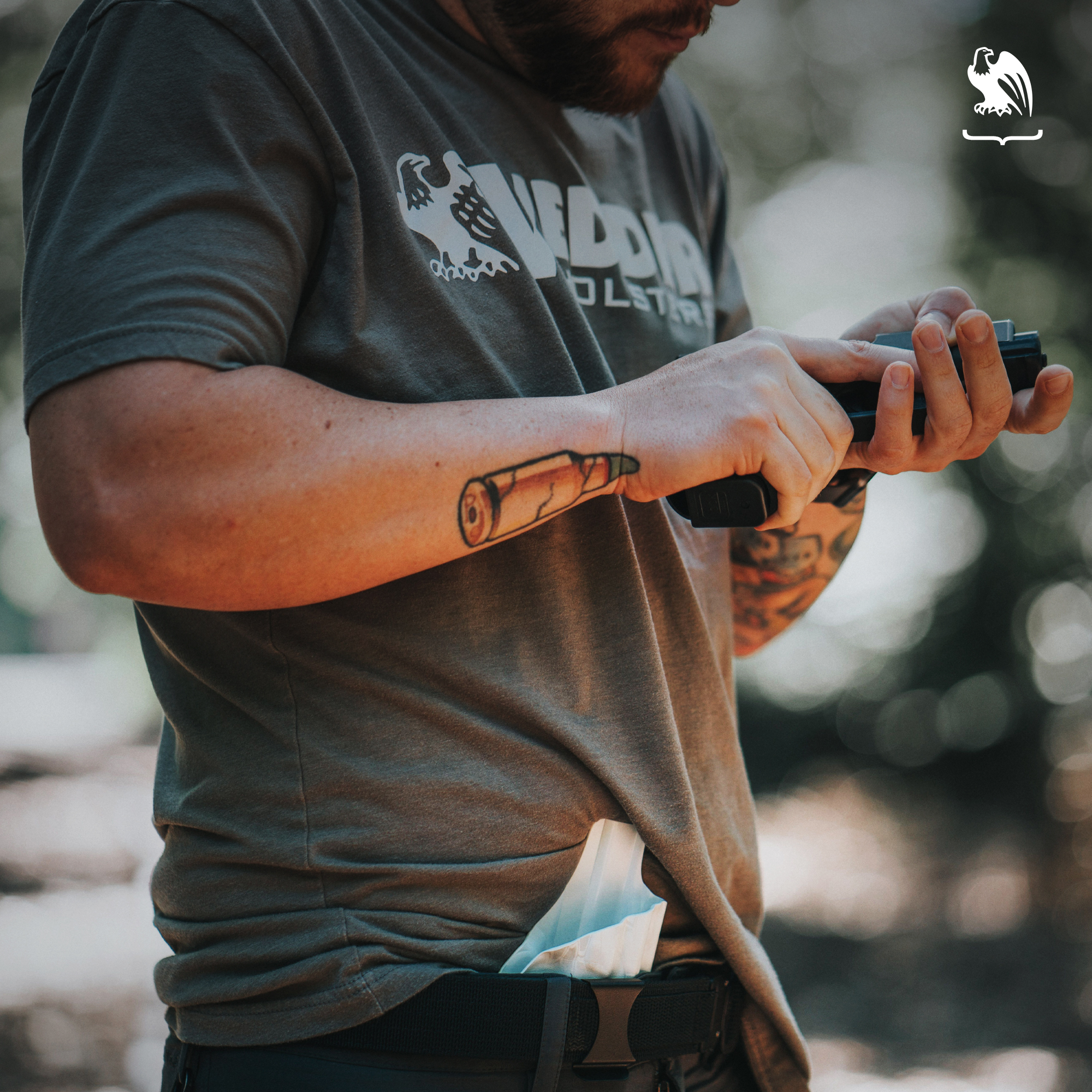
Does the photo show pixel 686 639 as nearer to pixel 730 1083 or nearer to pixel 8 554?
pixel 730 1083

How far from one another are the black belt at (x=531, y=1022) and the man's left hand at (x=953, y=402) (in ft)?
2.13

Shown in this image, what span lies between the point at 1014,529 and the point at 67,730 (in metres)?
5.92

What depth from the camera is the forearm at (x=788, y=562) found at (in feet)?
5.44

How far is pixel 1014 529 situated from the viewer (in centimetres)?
510

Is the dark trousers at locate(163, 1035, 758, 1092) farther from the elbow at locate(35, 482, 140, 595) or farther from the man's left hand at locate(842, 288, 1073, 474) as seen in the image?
the man's left hand at locate(842, 288, 1073, 474)

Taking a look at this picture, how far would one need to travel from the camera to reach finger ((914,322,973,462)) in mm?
1060

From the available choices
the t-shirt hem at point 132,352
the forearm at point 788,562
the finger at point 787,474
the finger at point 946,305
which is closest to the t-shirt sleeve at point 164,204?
the t-shirt hem at point 132,352

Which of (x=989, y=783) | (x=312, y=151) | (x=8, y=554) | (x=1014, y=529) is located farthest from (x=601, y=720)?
(x=8, y=554)

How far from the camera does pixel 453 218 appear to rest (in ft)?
3.78

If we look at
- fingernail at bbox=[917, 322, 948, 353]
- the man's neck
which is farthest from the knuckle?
the man's neck

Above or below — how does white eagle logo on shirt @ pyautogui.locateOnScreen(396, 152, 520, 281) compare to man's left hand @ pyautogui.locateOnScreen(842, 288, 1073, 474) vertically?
above

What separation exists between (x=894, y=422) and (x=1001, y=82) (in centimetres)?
512

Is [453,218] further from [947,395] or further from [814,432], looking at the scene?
[947,395]

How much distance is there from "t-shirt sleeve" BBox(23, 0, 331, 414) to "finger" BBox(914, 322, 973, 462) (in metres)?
0.67
